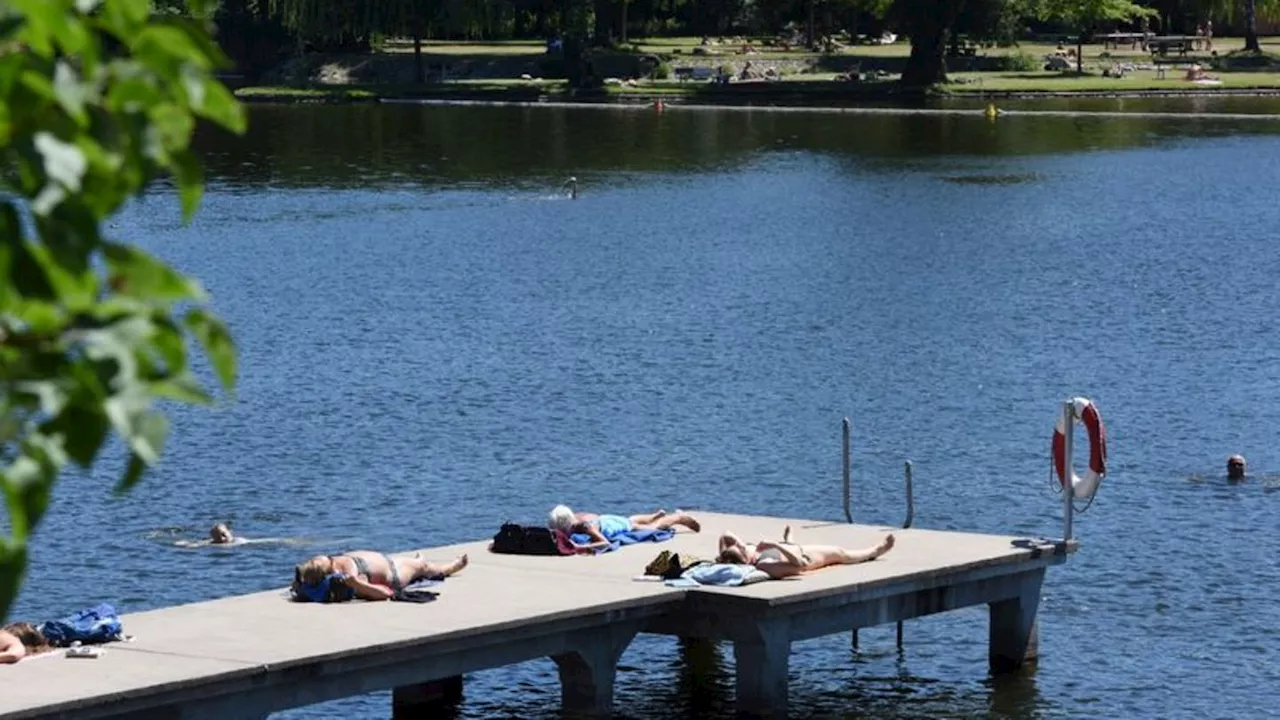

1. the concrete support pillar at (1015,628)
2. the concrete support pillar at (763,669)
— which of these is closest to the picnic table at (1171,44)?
the concrete support pillar at (1015,628)

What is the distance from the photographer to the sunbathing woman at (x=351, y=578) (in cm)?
2356

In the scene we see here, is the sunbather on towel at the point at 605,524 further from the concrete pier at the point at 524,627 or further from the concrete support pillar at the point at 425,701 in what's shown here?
the concrete support pillar at the point at 425,701

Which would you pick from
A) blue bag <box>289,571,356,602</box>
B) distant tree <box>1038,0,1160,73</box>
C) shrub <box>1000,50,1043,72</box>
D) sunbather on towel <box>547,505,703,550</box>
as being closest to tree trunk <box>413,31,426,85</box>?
shrub <box>1000,50,1043,72</box>

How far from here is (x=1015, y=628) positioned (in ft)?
90.9

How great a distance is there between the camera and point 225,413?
44.7 m

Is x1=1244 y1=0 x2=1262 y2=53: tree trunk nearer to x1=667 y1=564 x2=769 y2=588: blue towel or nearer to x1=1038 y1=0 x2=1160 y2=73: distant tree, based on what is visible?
x1=1038 y1=0 x2=1160 y2=73: distant tree

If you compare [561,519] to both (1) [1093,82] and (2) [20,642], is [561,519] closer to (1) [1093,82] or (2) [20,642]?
(2) [20,642]

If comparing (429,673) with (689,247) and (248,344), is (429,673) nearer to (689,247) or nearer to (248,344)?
(248,344)

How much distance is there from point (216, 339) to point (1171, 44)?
479 ft

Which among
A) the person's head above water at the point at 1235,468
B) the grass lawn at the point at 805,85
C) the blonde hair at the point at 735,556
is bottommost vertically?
the grass lawn at the point at 805,85

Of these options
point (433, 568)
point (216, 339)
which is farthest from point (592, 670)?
point (216, 339)

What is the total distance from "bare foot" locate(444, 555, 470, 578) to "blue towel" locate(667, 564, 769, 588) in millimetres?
2049

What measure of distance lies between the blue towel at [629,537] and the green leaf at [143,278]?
19.9 m

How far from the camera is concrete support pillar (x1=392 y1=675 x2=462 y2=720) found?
1004 inches
